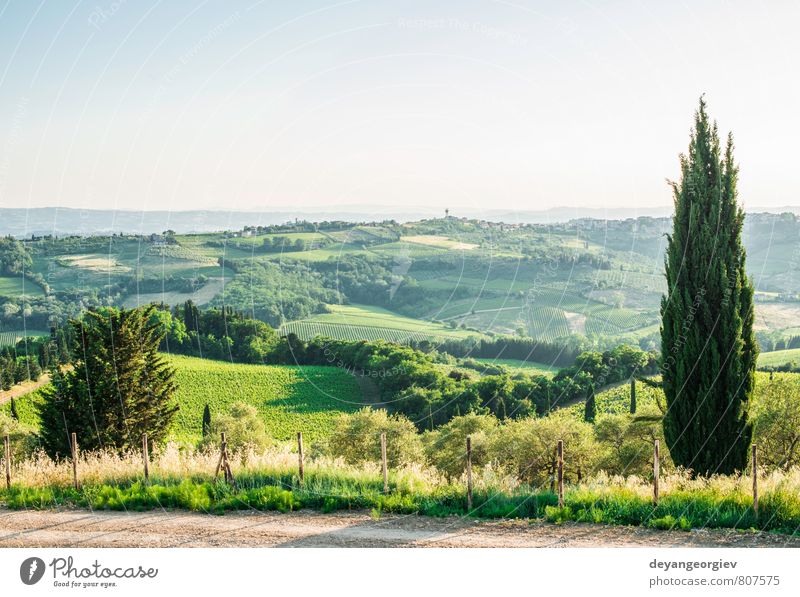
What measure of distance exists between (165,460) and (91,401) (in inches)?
427

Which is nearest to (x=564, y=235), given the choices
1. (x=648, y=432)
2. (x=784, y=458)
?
(x=648, y=432)

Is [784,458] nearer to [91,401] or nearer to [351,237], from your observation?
[91,401]

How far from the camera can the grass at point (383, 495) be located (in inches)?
358

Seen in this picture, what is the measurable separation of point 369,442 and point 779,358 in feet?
188

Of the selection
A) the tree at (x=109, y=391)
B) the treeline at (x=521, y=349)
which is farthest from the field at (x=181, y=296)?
the tree at (x=109, y=391)

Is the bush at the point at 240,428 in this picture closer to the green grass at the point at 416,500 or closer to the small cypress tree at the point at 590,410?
the small cypress tree at the point at 590,410

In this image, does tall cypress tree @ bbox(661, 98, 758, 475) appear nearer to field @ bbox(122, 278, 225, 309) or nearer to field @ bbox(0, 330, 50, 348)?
field @ bbox(122, 278, 225, 309)

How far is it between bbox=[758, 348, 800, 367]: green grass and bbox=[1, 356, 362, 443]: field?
40114 mm

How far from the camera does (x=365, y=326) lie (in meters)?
65.8

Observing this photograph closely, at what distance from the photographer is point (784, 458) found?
784 inches

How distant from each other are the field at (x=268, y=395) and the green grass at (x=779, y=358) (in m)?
40.1

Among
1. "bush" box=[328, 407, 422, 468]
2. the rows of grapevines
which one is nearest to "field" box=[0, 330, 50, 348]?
"bush" box=[328, 407, 422, 468]

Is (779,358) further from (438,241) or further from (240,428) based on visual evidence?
(240,428)

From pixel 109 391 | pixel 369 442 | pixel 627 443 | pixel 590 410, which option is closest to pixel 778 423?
pixel 627 443
